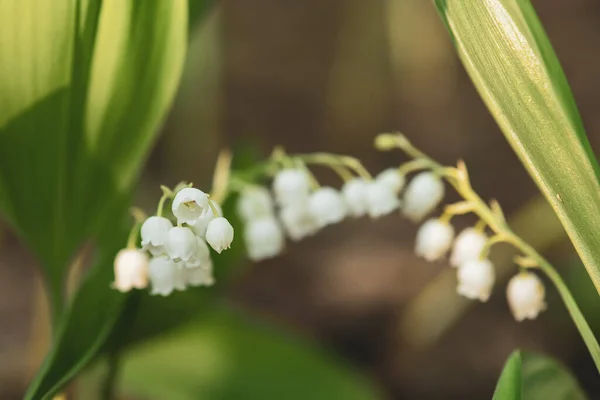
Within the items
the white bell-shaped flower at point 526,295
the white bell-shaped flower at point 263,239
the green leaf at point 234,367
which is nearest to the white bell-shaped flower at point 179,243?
the white bell-shaped flower at point 263,239

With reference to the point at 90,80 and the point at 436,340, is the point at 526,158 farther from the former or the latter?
the point at 436,340

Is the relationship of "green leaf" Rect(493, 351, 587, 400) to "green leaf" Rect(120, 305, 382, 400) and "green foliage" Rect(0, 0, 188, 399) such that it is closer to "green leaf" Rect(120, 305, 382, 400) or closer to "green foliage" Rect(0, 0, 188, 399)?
"green foliage" Rect(0, 0, 188, 399)

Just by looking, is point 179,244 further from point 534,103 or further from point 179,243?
point 534,103

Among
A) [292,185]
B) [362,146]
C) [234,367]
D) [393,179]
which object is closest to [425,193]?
[393,179]

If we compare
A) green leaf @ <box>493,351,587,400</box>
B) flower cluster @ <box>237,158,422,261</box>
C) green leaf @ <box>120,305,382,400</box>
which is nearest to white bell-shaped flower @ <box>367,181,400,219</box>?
flower cluster @ <box>237,158,422,261</box>

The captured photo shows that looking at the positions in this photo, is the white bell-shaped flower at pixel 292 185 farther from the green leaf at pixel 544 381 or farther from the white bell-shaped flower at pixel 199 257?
the green leaf at pixel 544 381

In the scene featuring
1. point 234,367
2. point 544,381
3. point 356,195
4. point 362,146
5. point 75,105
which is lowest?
point 362,146
